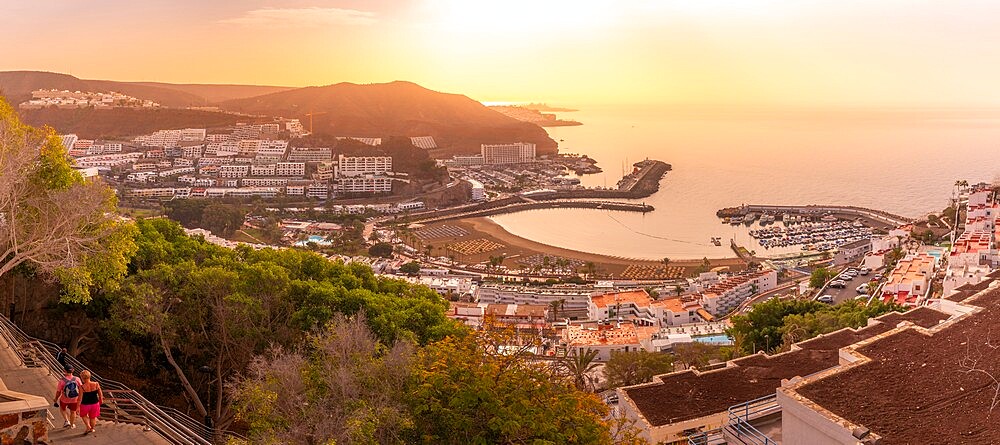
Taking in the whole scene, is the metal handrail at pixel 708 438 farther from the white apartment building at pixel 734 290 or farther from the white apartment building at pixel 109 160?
the white apartment building at pixel 109 160

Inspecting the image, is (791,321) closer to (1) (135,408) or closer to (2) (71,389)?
(1) (135,408)

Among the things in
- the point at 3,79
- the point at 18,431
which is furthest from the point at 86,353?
the point at 3,79

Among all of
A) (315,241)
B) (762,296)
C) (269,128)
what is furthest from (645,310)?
(269,128)

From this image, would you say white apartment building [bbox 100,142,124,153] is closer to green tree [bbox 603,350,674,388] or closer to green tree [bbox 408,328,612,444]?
green tree [bbox 603,350,674,388]

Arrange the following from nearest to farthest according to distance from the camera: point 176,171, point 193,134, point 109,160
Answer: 1. point 176,171
2. point 109,160
3. point 193,134

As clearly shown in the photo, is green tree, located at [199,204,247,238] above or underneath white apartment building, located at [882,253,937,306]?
underneath

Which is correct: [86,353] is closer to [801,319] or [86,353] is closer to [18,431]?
[18,431]

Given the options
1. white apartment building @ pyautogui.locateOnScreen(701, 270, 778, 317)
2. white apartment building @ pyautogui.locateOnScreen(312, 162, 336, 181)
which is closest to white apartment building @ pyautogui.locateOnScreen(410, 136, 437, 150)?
white apartment building @ pyautogui.locateOnScreen(312, 162, 336, 181)
